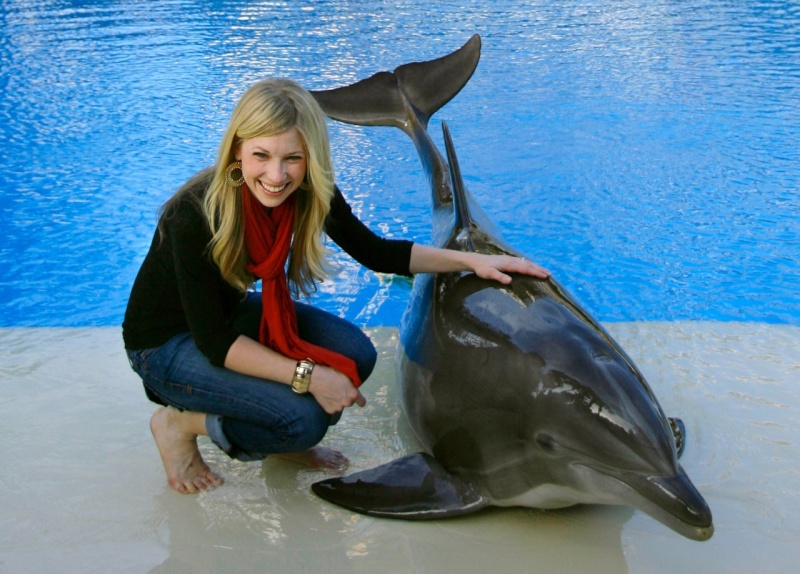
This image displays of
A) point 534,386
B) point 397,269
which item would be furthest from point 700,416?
point 397,269

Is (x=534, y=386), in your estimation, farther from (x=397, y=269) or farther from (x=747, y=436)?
(x=747, y=436)

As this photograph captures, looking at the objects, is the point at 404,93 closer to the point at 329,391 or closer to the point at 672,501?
the point at 329,391

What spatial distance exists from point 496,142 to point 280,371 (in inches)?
246

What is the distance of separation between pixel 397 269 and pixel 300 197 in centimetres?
60

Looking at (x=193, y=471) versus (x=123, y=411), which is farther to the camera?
(x=123, y=411)

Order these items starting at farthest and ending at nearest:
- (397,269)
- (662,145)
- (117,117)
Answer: (117,117) → (662,145) → (397,269)

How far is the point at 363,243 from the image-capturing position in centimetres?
337

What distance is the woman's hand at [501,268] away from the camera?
318 centimetres

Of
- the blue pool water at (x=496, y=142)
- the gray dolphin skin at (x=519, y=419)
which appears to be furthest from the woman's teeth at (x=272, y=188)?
the blue pool water at (x=496, y=142)

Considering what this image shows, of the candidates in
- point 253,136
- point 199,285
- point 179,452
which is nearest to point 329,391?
point 199,285

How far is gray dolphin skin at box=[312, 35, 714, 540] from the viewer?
2.55 metres

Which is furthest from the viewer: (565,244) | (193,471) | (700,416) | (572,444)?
(565,244)

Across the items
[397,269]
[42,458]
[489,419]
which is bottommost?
[42,458]

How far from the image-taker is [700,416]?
12.0ft
